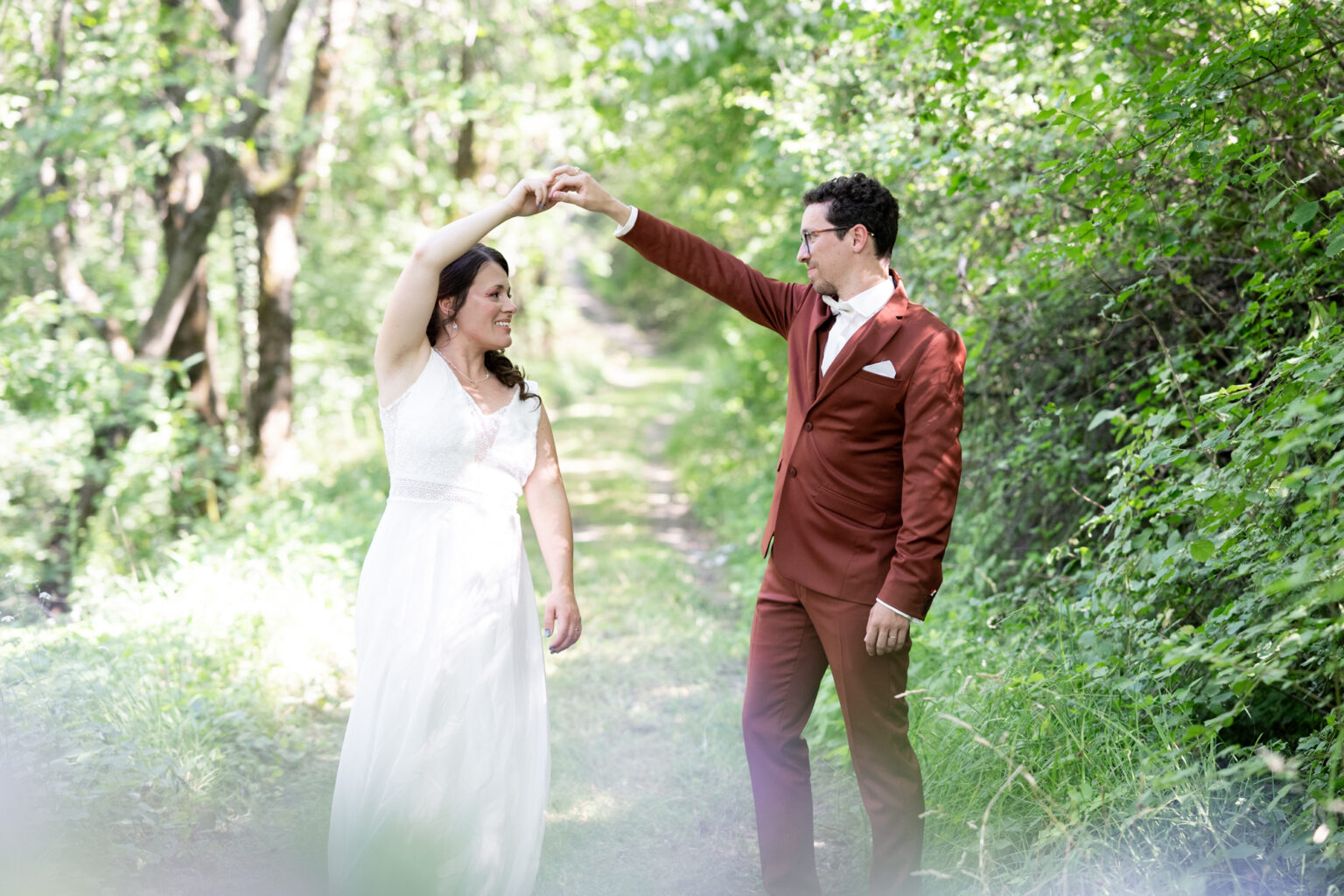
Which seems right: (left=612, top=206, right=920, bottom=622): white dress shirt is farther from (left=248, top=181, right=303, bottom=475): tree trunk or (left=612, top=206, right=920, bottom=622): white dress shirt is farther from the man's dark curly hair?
(left=248, top=181, right=303, bottom=475): tree trunk

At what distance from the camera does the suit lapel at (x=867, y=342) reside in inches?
118

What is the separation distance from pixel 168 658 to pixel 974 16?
4389 mm

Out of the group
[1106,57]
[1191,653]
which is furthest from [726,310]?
[1191,653]

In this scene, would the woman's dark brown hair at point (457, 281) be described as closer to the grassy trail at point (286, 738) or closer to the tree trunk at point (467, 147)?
the grassy trail at point (286, 738)

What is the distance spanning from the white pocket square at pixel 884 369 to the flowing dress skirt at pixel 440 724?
4.01 feet

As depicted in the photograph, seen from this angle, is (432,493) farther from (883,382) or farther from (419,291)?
(883,382)

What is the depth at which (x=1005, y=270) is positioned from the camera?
4.61 metres

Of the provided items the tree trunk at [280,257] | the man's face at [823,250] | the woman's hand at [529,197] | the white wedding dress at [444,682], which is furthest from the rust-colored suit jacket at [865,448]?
the tree trunk at [280,257]

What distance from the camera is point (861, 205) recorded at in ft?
10.1

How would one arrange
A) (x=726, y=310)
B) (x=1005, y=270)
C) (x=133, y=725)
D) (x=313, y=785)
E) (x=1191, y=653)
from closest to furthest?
(x=1191, y=653) → (x=133, y=725) → (x=313, y=785) → (x=1005, y=270) → (x=726, y=310)

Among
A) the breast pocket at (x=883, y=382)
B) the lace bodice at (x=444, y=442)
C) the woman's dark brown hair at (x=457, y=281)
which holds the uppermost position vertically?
the woman's dark brown hair at (x=457, y=281)

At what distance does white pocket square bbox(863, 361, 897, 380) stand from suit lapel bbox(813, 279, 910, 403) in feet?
0.08

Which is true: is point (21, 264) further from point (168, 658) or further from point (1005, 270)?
point (1005, 270)

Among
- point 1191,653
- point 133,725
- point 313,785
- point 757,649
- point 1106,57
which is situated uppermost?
point 1106,57
